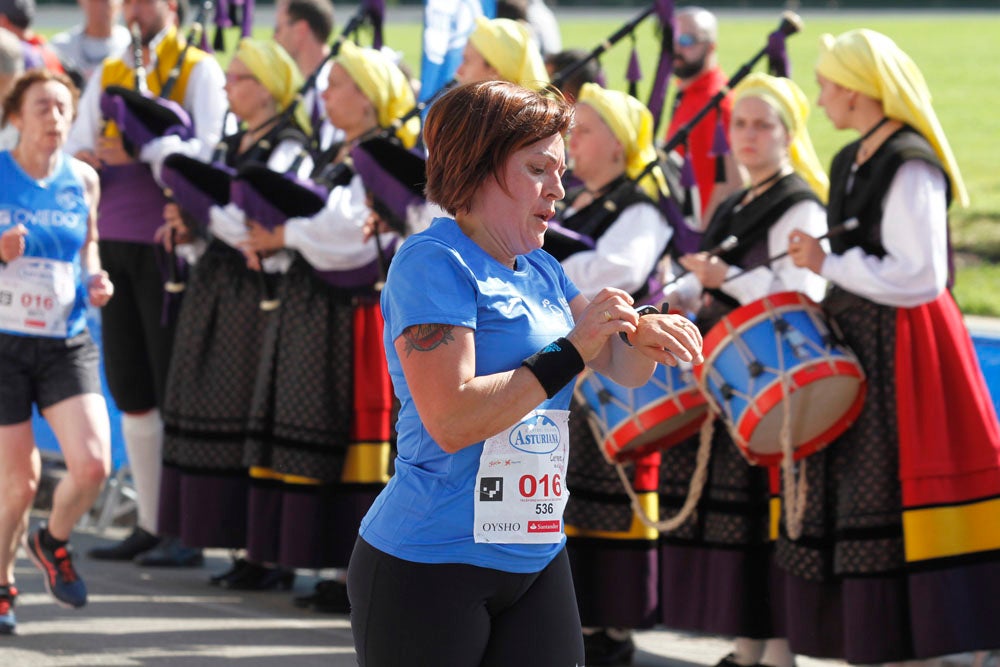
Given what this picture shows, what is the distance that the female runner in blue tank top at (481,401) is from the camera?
3.01 metres

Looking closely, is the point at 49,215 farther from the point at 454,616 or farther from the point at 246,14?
the point at 454,616

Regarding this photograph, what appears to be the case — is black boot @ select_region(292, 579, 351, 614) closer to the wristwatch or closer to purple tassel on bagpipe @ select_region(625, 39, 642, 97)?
purple tassel on bagpipe @ select_region(625, 39, 642, 97)

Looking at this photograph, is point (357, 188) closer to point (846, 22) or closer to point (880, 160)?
point (880, 160)

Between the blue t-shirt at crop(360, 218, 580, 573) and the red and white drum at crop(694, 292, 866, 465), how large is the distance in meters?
1.84

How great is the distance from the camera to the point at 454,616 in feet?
10.1

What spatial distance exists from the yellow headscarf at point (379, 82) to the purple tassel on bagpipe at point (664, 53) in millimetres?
968

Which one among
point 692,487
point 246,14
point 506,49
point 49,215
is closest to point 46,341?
point 49,215

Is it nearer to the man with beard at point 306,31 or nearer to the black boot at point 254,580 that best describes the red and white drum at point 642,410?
the black boot at point 254,580

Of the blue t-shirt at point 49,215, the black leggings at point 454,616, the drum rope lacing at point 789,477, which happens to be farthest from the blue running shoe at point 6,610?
the black leggings at point 454,616

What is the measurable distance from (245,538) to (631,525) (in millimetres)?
1895

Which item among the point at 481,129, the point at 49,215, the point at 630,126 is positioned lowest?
the point at 481,129

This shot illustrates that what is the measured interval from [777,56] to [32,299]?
2.78 meters

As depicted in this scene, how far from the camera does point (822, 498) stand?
522 cm

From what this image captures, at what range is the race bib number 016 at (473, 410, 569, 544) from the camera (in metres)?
3.11
